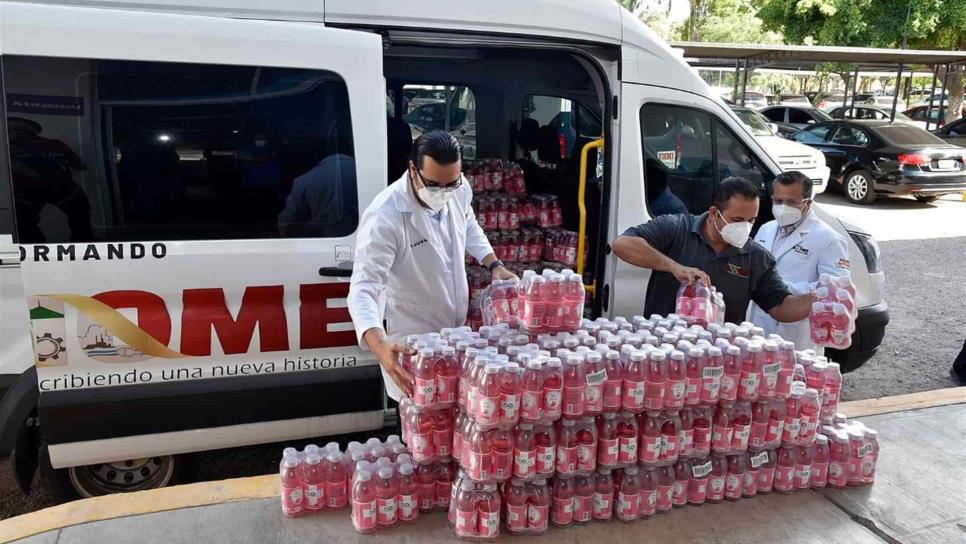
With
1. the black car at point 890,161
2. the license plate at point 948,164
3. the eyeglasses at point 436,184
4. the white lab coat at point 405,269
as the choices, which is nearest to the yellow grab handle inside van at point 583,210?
the white lab coat at point 405,269

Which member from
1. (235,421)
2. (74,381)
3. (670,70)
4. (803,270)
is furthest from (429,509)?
(670,70)

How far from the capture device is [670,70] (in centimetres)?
417

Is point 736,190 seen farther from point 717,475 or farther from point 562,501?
point 562,501

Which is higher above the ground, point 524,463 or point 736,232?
point 736,232

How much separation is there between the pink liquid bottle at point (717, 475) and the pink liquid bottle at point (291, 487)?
5.55 feet

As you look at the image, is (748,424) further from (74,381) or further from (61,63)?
(61,63)

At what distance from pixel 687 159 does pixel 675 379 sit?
86.7 inches

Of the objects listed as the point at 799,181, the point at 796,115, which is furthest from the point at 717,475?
the point at 796,115

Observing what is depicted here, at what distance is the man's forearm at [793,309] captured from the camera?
3.55m

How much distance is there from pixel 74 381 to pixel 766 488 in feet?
9.93

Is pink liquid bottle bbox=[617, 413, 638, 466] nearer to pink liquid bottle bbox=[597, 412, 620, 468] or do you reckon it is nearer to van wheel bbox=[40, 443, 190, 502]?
pink liquid bottle bbox=[597, 412, 620, 468]

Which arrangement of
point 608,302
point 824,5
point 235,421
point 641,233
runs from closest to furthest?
point 235,421 → point 641,233 → point 608,302 → point 824,5

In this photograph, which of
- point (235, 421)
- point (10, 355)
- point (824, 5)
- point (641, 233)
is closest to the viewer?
point (10, 355)

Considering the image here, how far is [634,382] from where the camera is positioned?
2.62m
